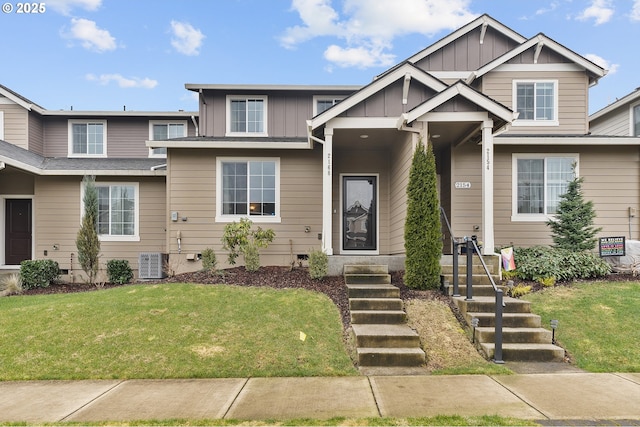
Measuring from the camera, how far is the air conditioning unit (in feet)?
33.6

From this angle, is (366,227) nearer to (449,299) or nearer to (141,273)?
(449,299)

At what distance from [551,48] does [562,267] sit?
6.19 metres

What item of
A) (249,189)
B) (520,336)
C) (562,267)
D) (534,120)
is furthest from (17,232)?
(534,120)

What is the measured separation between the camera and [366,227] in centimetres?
1032

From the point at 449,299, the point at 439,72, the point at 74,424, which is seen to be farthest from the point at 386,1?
the point at 74,424

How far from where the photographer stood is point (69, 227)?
35.8 ft

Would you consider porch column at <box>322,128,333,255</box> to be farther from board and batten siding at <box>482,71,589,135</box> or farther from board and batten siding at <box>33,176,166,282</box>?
board and batten siding at <box>33,176,166,282</box>

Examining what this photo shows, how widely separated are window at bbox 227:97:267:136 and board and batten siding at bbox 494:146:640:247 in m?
6.65

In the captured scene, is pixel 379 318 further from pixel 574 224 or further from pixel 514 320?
pixel 574 224

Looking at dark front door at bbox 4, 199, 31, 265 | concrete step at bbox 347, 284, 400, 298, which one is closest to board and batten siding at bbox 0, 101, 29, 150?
dark front door at bbox 4, 199, 31, 265

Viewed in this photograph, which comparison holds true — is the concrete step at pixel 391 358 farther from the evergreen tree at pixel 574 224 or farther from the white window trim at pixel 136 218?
the white window trim at pixel 136 218

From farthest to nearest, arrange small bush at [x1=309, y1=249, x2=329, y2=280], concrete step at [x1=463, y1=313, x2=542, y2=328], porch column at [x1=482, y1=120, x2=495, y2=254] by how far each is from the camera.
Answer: porch column at [x1=482, y1=120, x2=495, y2=254] → small bush at [x1=309, y1=249, x2=329, y2=280] → concrete step at [x1=463, y1=313, x2=542, y2=328]

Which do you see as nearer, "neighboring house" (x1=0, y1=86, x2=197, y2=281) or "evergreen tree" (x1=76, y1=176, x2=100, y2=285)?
"evergreen tree" (x1=76, y1=176, x2=100, y2=285)

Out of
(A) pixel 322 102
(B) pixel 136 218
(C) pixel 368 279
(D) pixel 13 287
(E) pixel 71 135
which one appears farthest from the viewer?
(E) pixel 71 135
